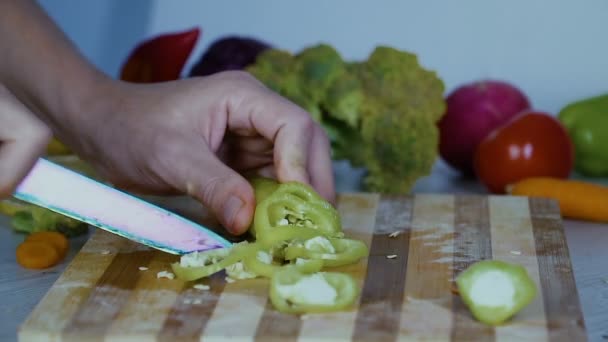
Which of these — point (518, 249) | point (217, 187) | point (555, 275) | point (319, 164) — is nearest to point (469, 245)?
point (518, 249)

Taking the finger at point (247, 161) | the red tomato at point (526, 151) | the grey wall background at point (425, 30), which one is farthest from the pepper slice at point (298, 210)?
the grey wall background at point (425, 30)

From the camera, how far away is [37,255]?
1.46m

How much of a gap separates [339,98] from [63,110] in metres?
0.52

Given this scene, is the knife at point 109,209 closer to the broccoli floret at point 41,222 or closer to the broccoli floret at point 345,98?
the broccoli floret at point 41,222

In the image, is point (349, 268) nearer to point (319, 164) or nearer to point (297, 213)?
point (297, 213)

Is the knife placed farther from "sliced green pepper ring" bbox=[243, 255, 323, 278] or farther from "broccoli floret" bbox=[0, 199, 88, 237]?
"broccoli floret" bbox=[0, 199, 88, 237]

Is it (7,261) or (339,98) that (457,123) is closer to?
(339,98)

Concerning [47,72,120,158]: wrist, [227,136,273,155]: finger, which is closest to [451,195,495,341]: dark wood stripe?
[227,136,273,155]: finger

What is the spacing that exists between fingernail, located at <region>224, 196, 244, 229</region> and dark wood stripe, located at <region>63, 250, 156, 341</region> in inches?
4.8

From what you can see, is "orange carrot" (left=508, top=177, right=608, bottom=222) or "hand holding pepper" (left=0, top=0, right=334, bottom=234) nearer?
"hand holding pepper" (left=0, top=0, right=334, bottom=234)

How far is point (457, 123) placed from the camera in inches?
81.4

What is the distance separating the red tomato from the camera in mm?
1895

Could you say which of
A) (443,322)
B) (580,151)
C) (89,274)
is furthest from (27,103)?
(580,151)

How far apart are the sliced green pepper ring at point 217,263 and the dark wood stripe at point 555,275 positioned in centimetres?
39
